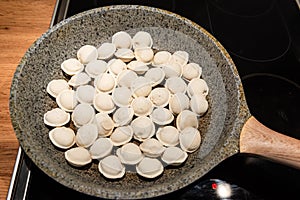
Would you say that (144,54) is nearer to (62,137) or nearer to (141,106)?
(141,106)

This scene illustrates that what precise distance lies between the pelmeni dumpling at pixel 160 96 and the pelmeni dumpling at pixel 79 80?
15cm

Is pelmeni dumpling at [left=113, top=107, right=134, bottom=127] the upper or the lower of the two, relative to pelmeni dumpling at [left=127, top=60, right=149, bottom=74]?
lower

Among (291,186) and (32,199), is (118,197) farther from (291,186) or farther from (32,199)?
(291,186)

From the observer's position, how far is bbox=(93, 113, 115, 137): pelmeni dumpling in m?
0.72

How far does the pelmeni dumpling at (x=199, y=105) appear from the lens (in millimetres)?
757

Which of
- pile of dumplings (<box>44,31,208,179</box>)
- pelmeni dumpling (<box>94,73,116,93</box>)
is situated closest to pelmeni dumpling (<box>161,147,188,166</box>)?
pile of dumplings (<box>44,31,208,179</box>)

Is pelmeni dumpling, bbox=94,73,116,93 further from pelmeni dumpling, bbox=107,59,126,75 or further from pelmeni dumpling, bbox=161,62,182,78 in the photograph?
→ pelmeni dumpling, bbox=161,62,182,78

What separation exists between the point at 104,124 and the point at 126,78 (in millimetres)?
131

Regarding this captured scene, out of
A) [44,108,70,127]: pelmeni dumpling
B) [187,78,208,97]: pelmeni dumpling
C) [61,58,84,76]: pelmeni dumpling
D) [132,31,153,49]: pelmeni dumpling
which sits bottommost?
[44,108,70,127]: pelmeni dumpling

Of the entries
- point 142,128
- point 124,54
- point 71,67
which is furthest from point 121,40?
point 142,128

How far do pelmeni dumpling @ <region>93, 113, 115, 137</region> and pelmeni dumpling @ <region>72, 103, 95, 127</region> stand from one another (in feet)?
0.04

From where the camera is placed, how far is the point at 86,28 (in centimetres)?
85

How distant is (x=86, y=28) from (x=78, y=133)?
0.29m

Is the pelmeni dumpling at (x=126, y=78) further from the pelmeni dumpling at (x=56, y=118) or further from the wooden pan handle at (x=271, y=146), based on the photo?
the wooden pan handle at (x=271, y=146)
